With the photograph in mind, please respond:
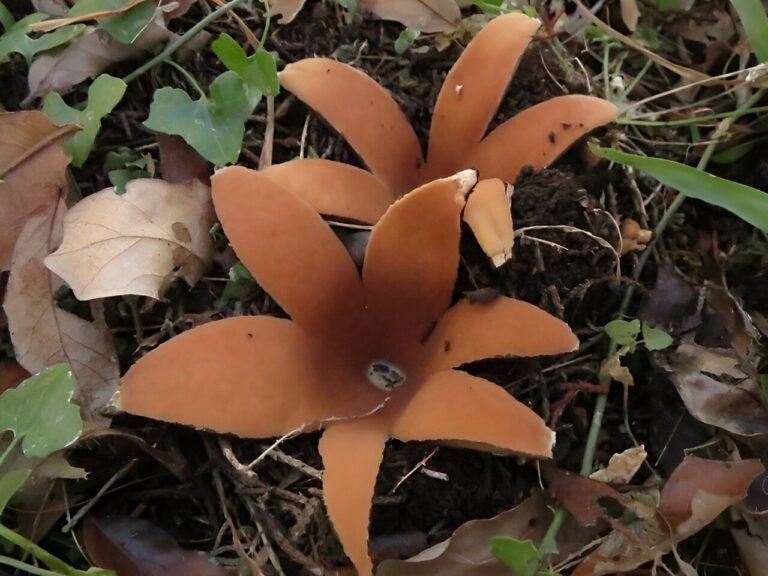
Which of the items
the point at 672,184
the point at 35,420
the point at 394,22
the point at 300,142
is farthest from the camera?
the point at 394,22

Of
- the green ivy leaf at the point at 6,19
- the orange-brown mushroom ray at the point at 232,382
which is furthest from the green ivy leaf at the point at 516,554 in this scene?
the green ivy leaf at the point at 6,19

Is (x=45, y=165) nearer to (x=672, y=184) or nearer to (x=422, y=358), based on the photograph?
(x=422, y=358)

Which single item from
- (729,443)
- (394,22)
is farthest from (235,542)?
(394,22)

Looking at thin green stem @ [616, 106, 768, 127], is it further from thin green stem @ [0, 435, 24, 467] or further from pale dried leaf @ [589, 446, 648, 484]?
thin green stem @ [0, 435, 24, 467]

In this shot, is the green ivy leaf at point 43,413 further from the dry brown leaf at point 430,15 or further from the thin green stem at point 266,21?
the dry brown leaf at point 430,15

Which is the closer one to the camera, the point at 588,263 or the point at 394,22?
the point at 588,263

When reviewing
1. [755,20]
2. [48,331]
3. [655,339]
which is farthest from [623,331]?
[48,331]
